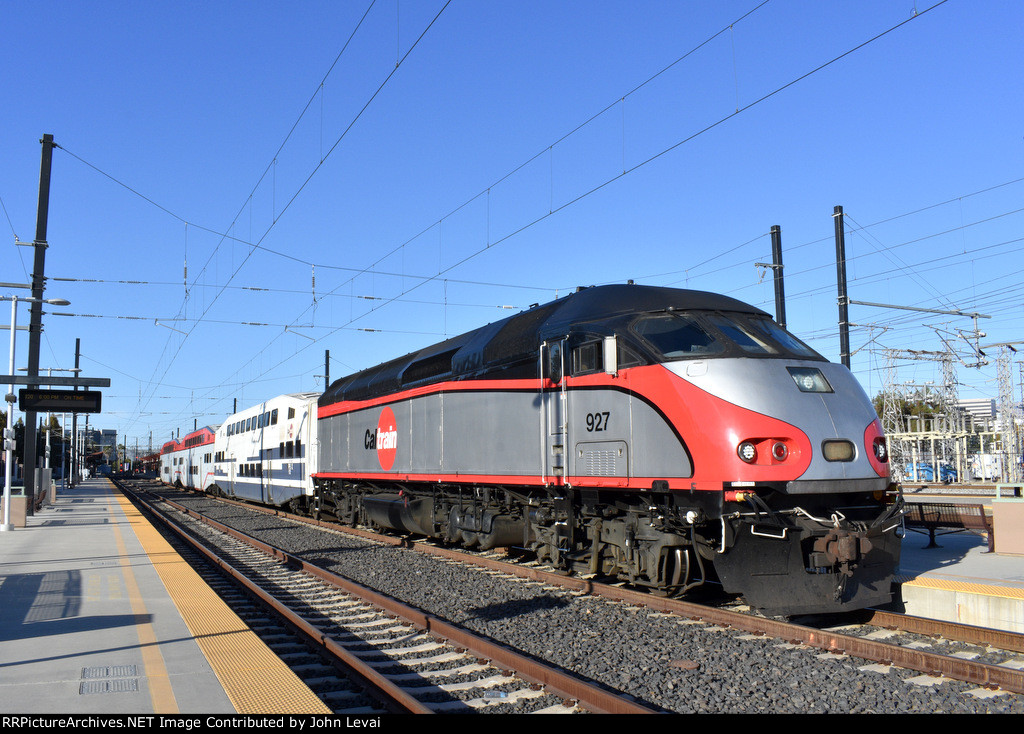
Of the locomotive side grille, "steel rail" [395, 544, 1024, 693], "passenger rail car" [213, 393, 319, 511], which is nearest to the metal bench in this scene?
"steel rail" [395, 544, 1024, 693]

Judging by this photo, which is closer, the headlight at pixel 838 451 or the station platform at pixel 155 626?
the station platform at pixel 155 626

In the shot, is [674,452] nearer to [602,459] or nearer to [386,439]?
[602,459]

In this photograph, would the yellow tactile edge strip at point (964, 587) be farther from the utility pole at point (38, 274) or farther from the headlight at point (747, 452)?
the utility pole at point (38, 274)

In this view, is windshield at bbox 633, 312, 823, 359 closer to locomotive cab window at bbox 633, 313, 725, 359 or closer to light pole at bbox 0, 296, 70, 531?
locomotive cab window at bbox 633, 313, 725, 359

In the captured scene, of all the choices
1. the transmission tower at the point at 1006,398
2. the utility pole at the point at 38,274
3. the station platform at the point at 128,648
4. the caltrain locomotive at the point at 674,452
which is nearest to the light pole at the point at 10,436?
the utility pole at the point at 38,274

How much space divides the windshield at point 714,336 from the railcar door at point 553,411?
149 centimetres

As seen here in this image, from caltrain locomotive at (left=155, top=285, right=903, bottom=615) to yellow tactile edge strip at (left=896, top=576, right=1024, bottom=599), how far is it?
1.14 metres

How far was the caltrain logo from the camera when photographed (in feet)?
52.6

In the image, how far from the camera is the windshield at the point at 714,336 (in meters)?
8.46

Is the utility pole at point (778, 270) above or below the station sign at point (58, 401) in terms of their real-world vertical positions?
above

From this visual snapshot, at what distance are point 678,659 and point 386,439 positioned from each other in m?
10.6

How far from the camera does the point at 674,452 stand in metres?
8.23
